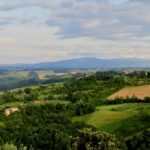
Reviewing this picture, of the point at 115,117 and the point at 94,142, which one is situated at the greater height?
the point at 94,142

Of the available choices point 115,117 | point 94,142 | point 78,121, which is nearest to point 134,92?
point 115,117

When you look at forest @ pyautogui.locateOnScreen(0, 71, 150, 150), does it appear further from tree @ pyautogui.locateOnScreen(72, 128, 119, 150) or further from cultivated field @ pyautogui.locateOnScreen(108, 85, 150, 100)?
cultivated field @ pyautogui.locateOnScreen(108, 85, 150, 100)

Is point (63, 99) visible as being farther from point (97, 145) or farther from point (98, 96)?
point (97, 145)

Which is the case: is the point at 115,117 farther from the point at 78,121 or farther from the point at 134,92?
the point at 134,92

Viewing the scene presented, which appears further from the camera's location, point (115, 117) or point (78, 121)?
point (115, 117)

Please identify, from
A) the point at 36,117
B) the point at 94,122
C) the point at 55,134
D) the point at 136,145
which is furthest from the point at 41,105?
the point at 136,145

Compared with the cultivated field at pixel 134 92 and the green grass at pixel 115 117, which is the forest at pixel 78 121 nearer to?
the green grass at pixel 115 117
